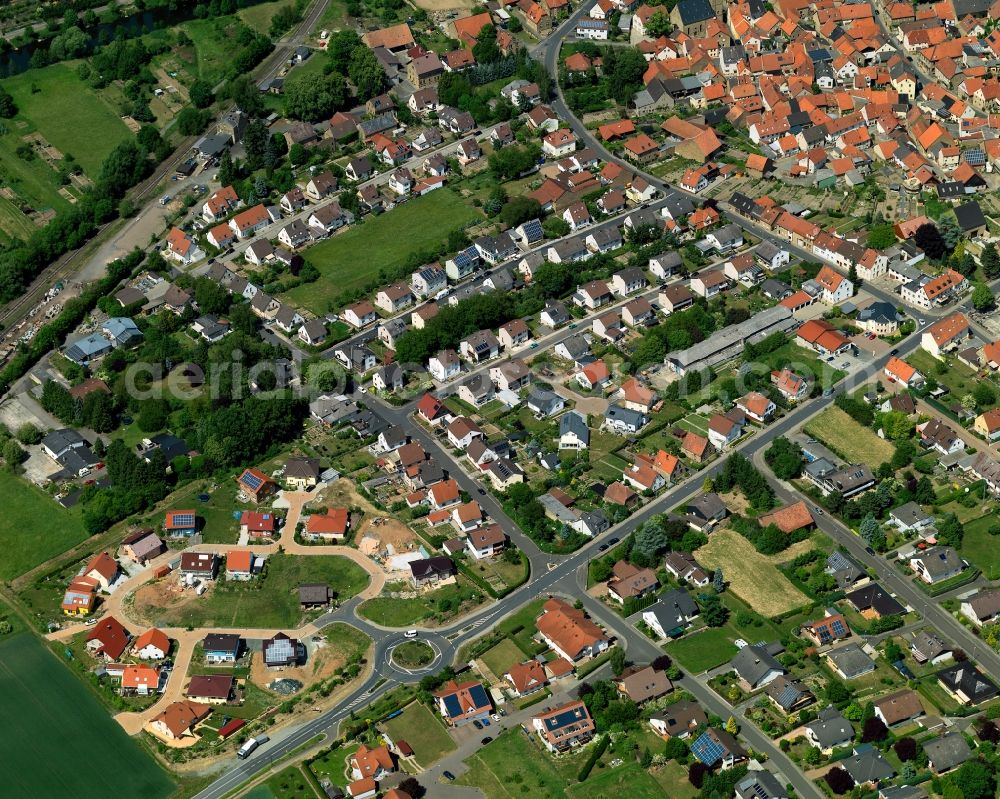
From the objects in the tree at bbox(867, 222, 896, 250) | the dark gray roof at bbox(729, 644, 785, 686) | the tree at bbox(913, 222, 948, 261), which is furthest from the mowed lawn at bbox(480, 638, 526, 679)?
the tree at bbox(913, 222, 948, 261)

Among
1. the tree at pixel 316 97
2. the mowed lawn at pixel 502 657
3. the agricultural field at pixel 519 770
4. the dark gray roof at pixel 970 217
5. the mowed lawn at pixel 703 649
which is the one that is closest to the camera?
the agricultural field at pixel 519 770

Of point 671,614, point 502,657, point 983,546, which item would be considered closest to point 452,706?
point 502,657

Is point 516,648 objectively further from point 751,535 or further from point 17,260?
point 17,260

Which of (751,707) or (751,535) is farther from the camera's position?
(751,535)

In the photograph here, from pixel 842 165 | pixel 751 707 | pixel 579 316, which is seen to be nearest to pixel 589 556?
pixel 751 707

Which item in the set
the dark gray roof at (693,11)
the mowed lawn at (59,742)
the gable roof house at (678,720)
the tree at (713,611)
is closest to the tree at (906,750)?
the gable roof house at (678,720)

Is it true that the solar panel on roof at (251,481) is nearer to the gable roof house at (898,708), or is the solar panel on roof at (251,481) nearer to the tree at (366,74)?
the gable roof house at (898,708)
